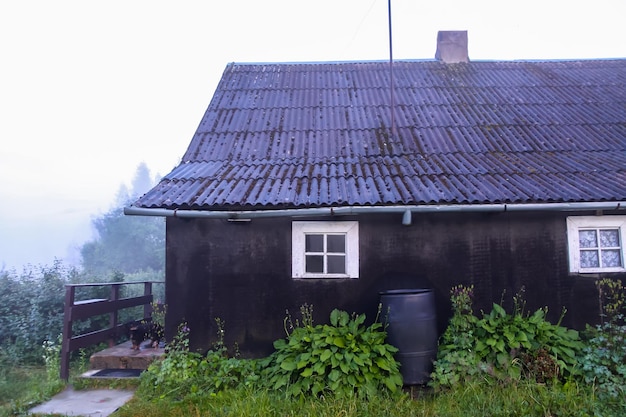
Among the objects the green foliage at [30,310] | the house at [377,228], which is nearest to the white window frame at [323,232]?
the house at [377,228]

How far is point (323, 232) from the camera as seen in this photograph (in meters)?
5.42

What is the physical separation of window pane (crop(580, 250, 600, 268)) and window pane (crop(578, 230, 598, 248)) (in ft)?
0.27

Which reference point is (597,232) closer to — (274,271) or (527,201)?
(527,201)

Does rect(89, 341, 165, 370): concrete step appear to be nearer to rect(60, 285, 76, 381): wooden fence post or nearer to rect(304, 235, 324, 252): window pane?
rect(60, 285, 76, 381): wooden fence post

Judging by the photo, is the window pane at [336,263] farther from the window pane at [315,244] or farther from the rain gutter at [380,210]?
the rain gutter at [380,210]

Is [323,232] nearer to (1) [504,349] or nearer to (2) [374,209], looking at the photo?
(2) [374,209]

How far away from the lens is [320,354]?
4340 mm

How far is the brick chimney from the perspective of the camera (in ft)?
31.0

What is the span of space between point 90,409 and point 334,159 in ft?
14.7

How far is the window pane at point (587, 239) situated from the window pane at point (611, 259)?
182 millimetres

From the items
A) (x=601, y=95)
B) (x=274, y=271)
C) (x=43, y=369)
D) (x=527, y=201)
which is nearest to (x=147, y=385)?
(x=274, y=271)

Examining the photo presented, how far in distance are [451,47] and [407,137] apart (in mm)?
4180

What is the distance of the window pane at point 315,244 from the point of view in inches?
215

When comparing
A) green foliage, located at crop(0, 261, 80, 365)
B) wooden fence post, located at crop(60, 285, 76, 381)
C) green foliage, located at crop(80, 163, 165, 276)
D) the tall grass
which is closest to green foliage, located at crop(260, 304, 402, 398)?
the tall grass
